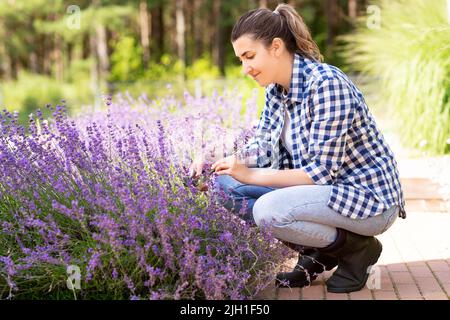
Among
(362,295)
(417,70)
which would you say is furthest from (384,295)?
(417,70)

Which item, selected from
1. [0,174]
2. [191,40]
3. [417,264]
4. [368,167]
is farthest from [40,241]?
[191,40]

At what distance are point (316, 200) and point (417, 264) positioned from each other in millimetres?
1042

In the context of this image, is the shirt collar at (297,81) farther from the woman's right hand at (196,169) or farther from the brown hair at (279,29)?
the woman's right hand at (196,169)


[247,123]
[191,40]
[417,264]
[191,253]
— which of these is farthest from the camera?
[191,40]

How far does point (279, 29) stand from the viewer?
3477 mm

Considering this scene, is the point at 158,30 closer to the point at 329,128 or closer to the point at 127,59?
the point at 127,59

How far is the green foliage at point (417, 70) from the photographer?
679cm

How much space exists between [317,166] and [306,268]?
58cm

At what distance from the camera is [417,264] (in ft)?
13.4

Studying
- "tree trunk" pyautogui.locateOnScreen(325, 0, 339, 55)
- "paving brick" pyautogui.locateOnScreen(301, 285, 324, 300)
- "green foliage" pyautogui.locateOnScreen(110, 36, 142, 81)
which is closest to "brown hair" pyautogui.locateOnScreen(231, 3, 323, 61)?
"paving brick" pyautogui.locateOnScreen(301, 285, 324, 300)

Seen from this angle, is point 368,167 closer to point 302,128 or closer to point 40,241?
point 302,128

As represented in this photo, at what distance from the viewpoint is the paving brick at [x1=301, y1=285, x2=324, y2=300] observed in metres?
3.45

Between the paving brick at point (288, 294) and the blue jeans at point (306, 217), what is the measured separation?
0.79 feet

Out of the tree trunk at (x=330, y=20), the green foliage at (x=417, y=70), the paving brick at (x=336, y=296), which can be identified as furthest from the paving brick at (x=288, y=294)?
the tree trunk at (x=330, y=20)
